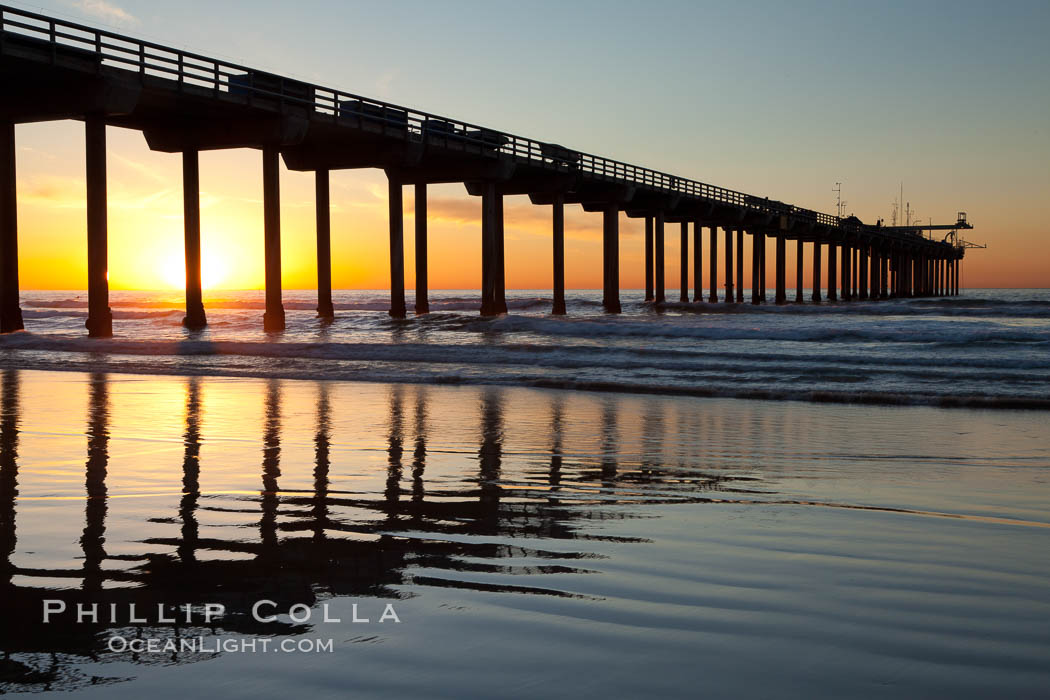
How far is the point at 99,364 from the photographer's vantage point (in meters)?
16.3

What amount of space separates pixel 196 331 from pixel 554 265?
18159mm

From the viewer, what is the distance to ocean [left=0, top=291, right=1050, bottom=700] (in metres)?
2.46

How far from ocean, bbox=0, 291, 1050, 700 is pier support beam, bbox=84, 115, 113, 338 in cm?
1432

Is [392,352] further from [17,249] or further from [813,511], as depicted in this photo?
[813,511]

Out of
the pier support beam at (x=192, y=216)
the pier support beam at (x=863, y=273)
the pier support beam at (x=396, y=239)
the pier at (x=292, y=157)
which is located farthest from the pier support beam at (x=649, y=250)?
the pier support beam at (x=863, y=273)

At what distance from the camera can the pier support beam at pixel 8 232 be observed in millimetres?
23078

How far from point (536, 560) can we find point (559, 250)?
126 feet

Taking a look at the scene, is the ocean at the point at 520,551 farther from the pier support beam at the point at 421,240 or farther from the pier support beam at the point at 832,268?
the pier support beam at the point at 832,268

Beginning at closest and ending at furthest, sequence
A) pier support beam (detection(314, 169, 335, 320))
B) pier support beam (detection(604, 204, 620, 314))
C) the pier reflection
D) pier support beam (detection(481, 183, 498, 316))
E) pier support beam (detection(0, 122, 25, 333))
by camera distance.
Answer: the pier reflection → pier support beam (detection(0, 122, 25, 333)) → pier support beam (detection(314, 169, 335, 320)) → pier support beam (detection(481, 183, 498, 316)) → pier support beam (detection(604, 204, 620, 314))

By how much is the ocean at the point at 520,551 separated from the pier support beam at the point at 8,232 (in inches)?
623

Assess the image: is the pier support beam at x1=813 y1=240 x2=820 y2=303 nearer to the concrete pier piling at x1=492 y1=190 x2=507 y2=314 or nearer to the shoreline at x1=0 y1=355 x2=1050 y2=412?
the concrete pier piling at x1=492 y1=190 x2=507 y2=314

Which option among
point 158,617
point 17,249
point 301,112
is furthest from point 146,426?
point 301,112

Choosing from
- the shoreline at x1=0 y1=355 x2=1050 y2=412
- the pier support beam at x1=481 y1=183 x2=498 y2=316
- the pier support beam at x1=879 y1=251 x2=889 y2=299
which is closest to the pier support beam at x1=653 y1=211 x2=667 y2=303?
the pier support beam at x1=481 y1=183 x2=498 y2=316

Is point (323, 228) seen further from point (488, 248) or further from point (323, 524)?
point (323, 524)
